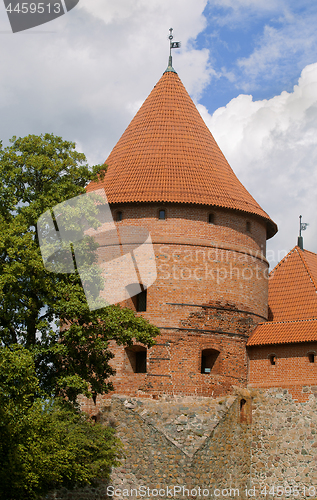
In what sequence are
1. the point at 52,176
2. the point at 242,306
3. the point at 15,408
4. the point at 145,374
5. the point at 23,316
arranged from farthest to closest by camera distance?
the point at 242,306 → the point at 145,374 → the point at 52,176 → the point at 23,316 → the point at 15,408

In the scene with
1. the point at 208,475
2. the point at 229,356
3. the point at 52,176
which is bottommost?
the point at 208,475

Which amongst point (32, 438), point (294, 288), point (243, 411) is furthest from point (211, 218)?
point (32, 438)

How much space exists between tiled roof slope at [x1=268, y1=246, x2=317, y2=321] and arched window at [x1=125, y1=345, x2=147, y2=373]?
4.30 m

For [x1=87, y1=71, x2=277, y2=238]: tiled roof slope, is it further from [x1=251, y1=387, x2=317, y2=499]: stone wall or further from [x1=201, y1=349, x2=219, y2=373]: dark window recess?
[x1=251, y1=387, x2=317, y2=499]: stone wall

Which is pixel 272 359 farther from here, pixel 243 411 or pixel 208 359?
pixel 208 359

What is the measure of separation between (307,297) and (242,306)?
228 centimetres

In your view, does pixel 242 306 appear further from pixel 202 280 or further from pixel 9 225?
pixel 9 225

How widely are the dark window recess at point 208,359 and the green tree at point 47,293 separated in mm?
3127

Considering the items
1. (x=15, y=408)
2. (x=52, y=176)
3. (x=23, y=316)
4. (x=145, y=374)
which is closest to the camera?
(x=15, y=408)

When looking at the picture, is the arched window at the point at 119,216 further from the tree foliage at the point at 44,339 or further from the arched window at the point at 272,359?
the arched window at the point at 272,359

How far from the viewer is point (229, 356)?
Answer: 18844 mm

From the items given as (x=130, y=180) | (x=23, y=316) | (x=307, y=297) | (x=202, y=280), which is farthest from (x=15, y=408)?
(x=307, y=297)

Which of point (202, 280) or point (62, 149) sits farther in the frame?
point (202, 280)

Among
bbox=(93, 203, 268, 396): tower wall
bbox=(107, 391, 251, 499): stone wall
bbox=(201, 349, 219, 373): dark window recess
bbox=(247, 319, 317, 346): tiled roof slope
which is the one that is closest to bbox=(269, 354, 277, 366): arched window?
bbox=(247, 319, 317, 346): tiled roof slope
